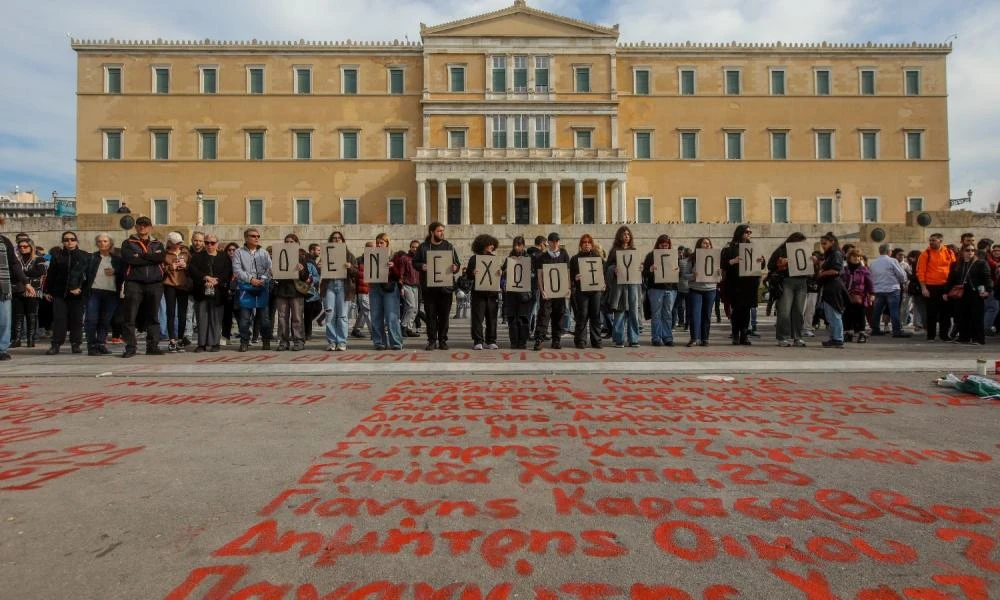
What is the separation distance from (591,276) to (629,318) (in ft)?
3.57

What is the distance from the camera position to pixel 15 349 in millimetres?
10461

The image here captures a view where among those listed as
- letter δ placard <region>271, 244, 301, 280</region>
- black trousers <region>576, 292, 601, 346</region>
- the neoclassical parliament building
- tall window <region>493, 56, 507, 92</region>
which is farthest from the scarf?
tall window <region>493, 56, 507, 92</region>

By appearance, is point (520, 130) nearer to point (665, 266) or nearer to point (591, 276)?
point (665, 266)

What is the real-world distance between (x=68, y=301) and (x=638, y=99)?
40271 mm

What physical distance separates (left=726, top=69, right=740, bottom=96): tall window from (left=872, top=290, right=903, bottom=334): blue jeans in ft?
116

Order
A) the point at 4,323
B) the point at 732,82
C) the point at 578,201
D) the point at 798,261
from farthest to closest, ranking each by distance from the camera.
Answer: the point at 732,82 → the point at 578,201 → the point at 798,261 → the point at 4,323

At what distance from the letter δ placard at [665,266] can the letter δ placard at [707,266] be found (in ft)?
1.15

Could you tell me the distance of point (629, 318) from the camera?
33.5 feet

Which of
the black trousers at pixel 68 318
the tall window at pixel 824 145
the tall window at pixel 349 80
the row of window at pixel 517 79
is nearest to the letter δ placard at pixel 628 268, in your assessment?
the black trousers at pixel 68 318

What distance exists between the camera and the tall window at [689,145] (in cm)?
4350

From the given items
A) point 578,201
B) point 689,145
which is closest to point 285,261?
point 578,201

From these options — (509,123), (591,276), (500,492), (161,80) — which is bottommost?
(500,492)

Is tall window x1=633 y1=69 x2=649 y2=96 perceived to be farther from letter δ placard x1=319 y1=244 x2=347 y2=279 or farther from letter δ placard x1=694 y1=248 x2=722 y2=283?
letter δ placard x1=319 y1=244 x2=347 y2=279

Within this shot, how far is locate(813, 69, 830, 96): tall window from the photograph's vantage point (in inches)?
1709
